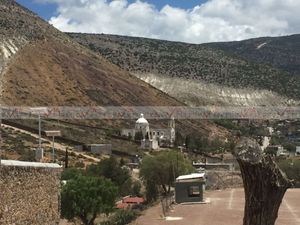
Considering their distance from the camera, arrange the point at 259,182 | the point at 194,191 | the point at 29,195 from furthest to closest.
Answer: the point at 194,191 → the point at 29,195 → the point at 259,182

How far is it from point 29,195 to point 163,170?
39409 millimetres

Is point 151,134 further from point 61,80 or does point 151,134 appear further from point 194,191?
point 194,191

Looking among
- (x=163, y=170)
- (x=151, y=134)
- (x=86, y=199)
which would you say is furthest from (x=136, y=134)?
(x=86, y=199)

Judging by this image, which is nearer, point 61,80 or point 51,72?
point 61,80

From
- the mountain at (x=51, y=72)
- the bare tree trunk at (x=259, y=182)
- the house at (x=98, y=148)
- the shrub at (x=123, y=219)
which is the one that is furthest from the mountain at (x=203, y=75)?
the bare tree trunk at (x=259, y=182)

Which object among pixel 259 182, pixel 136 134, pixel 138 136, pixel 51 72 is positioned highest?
pixel 51 72

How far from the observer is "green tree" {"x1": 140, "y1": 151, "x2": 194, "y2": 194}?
52219mm

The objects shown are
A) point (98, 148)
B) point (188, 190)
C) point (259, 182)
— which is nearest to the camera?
point (259, 182)

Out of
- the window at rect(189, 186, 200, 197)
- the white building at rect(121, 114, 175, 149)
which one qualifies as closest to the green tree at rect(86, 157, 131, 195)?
the window at rect(189, 186, 200, 197)

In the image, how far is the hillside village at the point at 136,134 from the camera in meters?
13.7

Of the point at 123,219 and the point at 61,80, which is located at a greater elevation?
the point at 61,80

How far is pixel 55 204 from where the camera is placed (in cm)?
1703

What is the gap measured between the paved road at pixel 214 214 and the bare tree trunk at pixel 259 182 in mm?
19594

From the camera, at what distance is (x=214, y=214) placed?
3170 centimetres
